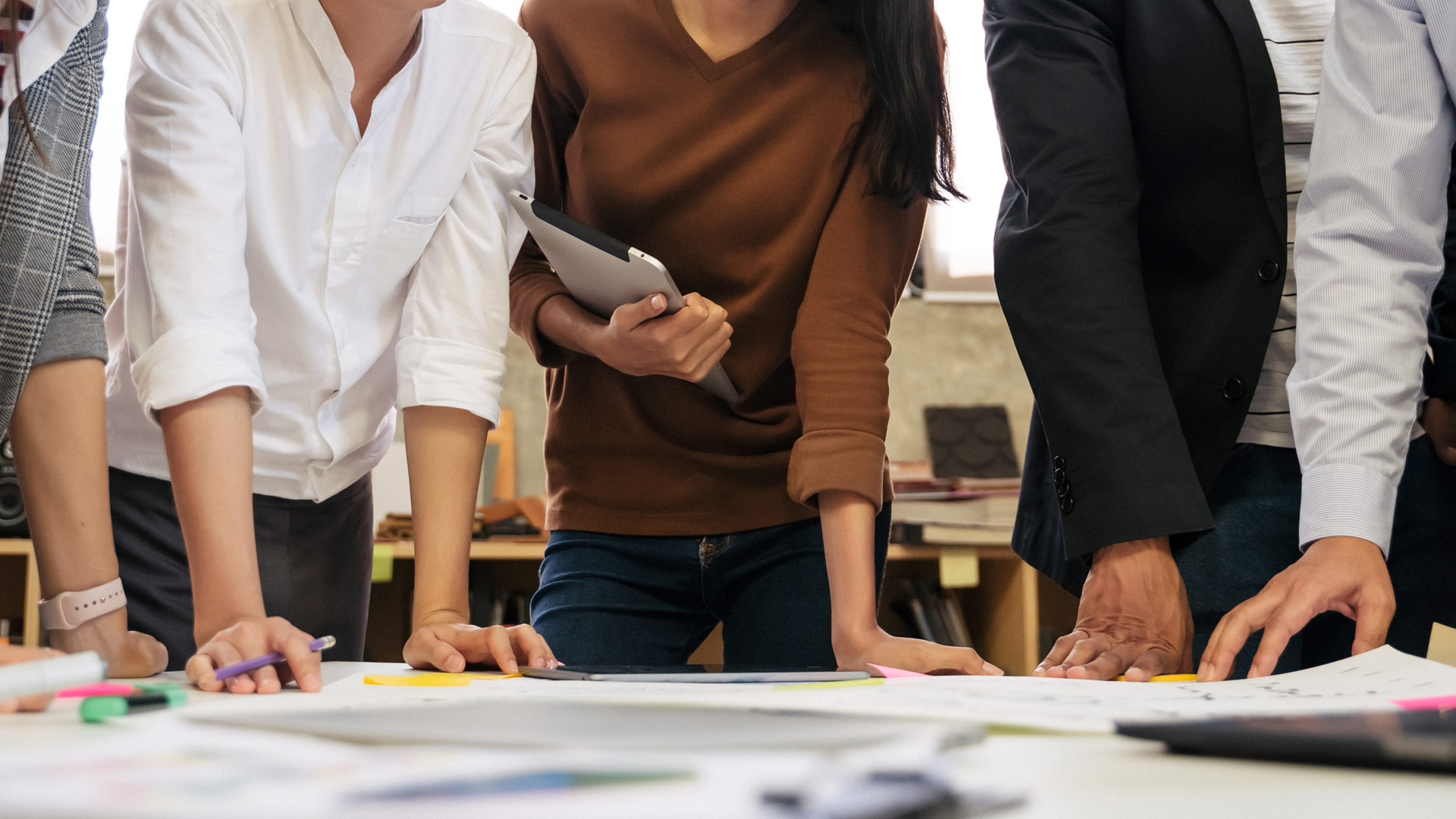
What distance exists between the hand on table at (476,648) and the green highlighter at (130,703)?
0.68ft

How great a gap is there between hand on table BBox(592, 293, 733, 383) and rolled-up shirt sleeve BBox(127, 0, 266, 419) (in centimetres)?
29

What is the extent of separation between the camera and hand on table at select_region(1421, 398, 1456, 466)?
34.6 inches

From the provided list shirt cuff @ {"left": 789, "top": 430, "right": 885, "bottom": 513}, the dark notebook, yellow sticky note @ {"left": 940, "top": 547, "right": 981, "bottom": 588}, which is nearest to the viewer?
shirt cuff @ {"left": 789, "top": 430, "right": 885, "bottom": 513}

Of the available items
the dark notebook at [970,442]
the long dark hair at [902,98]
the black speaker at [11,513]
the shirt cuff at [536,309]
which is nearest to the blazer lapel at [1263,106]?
the long dark hair at [902,98]

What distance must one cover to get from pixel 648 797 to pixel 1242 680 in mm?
462

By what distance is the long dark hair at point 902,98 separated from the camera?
1.00 m

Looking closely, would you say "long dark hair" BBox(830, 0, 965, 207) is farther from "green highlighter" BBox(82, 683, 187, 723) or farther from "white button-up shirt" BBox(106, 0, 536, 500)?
"green highlighter" BBox(82, 683, 187, 723)

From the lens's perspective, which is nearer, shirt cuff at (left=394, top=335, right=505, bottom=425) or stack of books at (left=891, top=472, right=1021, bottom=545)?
shirt cuff at (left=394, top=335, right=505, bottom=425)

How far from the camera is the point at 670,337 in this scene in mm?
892

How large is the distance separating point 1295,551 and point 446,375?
0.71 meters

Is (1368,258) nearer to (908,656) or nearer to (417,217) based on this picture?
(908,656)

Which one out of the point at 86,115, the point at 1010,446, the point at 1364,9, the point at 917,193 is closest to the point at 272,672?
the point at 86,115

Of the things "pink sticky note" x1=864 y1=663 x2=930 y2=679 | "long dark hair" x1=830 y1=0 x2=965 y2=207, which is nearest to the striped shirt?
"long dark hair" x1=830 y1=0 x2=965 y2=207

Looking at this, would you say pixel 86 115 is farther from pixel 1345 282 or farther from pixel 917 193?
pixel 1345 282
